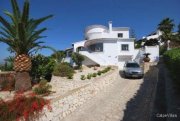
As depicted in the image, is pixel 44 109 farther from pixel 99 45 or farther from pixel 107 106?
pixel 99 45

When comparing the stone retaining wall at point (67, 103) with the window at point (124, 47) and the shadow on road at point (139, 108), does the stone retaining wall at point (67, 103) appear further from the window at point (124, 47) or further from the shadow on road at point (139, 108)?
the window at point (124, 47)

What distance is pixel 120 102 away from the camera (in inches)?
546

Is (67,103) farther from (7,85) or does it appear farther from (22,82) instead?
(7,85)

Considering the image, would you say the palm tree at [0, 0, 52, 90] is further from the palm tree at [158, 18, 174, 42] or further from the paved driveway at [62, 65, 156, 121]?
the palm tree at [158, 18, 174, 42]

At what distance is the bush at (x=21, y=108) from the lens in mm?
9480

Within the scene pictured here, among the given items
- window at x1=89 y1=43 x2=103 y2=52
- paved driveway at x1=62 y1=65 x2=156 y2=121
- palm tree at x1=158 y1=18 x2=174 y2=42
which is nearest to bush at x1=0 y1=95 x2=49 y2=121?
paved driveway at x1=62 y1=65 x2=156 y2=121

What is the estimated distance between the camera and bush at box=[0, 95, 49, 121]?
9480mm

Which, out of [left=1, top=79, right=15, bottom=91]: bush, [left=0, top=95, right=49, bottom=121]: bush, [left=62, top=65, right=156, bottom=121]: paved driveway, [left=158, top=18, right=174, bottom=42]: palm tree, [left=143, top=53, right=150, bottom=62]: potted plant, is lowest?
[left=62, top=65, right=156, bottom=121]: paved driveway

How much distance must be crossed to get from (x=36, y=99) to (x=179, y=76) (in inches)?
306

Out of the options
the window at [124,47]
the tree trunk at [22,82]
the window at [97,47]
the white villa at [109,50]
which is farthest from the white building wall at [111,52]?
the tree trunk at [22,82]

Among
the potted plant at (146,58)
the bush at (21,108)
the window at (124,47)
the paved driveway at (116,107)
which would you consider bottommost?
the paved driveway at (116,107)

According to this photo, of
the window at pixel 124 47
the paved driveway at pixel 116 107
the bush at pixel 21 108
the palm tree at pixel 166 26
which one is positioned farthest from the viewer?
the palm tree at pixel 166 26

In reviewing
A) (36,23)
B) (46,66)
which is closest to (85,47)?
(46,66)

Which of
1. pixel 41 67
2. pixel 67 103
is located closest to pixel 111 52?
pixel 41 67
